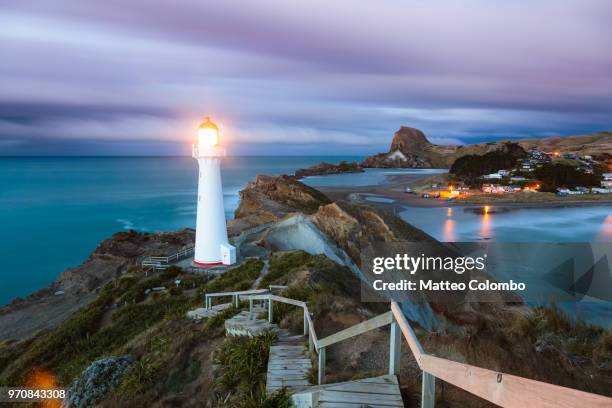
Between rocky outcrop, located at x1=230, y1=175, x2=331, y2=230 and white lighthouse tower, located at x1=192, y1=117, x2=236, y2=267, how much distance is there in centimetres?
1222

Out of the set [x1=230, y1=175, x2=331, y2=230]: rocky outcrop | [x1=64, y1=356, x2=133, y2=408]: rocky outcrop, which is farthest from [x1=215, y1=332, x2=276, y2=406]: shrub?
[x1=230, y1=175, x2=331, y2=230]: rocky outcrop

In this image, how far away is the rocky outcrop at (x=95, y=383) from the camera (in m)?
7.63

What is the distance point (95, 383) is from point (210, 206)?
13.3m

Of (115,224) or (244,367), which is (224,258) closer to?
(244,367)

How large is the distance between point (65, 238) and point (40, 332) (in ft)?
113

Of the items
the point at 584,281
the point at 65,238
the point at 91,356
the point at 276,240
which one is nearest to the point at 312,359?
the point at 91,356

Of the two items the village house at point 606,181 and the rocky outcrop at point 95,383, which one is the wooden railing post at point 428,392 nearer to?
the rocky outcrop at point 95,383

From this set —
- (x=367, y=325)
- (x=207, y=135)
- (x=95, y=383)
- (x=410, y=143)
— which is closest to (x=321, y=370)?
(x=367, y=325)

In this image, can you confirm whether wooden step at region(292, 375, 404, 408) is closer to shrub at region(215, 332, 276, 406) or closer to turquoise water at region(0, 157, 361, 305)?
shrub at region(215, 332, 276, 406)

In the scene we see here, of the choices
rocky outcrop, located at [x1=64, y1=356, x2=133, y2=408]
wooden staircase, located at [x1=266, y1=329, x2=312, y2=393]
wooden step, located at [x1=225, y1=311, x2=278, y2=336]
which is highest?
wooden staircase, located at [x1=266, y1=329, x2=312, y2=393]

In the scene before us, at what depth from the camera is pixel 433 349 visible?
623cm

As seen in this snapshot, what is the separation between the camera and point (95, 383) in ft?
25.9

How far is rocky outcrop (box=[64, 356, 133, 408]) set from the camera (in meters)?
7.63

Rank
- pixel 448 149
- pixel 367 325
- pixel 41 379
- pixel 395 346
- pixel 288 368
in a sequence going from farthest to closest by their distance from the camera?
pixel 448 149 → pixel 41 379 → pixel 288 368 → pixel 367 325 → pixel 395 346
